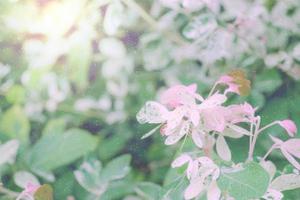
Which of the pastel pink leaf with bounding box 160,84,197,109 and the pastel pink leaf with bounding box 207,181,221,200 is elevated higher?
the pastel pink leaf with bounding box 160,84,197,109

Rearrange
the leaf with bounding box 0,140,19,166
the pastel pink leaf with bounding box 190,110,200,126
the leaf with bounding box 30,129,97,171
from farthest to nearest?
the leaf with bounding box 30,129,97,171, the leaf with bounding box 0,140,19,166, the pastel pink leaf with bounding box 190,110,200,126

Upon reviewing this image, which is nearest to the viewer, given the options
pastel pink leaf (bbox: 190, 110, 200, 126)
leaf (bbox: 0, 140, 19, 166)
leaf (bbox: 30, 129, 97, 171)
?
pastel pink leaf (bbox: 190, 110, 200, 126)

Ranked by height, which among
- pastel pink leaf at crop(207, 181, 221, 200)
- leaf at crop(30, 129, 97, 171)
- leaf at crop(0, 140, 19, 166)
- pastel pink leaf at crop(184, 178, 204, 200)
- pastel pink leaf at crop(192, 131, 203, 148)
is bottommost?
leaf at crop(30, 129, 97, 171)

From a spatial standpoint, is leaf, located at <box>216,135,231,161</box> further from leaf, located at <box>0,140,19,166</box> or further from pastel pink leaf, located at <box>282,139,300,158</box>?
leaf, located at <box>0,140,19,166</box>

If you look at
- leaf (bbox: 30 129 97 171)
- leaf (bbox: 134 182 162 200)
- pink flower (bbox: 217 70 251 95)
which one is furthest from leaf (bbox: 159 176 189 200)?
leaf (bbox: 30 129 97 171)

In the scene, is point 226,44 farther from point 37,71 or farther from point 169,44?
point 37,71

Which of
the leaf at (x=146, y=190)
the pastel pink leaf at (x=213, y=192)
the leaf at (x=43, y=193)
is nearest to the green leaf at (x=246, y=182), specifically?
the pastel pink leaf at (x=213, y=192)

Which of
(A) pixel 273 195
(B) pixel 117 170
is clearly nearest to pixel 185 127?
(A) pixel 273 195

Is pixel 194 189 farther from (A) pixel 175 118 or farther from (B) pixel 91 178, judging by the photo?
(B) pixel 91 178
